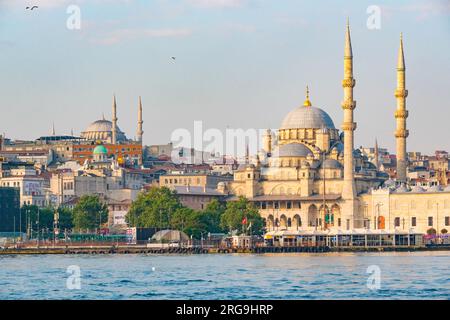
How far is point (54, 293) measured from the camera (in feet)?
126

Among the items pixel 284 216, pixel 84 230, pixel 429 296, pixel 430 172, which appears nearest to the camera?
pixel 429 296

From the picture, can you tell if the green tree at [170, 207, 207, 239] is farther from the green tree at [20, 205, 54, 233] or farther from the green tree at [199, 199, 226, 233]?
the green tree at [20, 205, 54, 233]

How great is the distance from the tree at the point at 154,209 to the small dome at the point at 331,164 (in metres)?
10.7

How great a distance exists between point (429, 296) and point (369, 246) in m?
43.7

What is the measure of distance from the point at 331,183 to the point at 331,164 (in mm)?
1528

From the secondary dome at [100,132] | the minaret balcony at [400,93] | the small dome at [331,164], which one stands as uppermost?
the secondary dome at [100,132]

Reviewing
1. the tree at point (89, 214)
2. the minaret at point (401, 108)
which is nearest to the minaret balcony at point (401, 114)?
the minaret at point (401, 108)

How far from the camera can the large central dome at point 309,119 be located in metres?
106

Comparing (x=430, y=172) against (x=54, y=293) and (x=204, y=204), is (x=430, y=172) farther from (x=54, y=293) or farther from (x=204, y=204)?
(x=54, y=293)

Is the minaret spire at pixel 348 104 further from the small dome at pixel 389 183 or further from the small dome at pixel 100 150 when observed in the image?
the small dome at pixel 100 150

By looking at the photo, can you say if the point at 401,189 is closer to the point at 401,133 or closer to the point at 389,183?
the point at 389,183

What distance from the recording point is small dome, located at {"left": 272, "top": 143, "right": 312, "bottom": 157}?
341 feet
